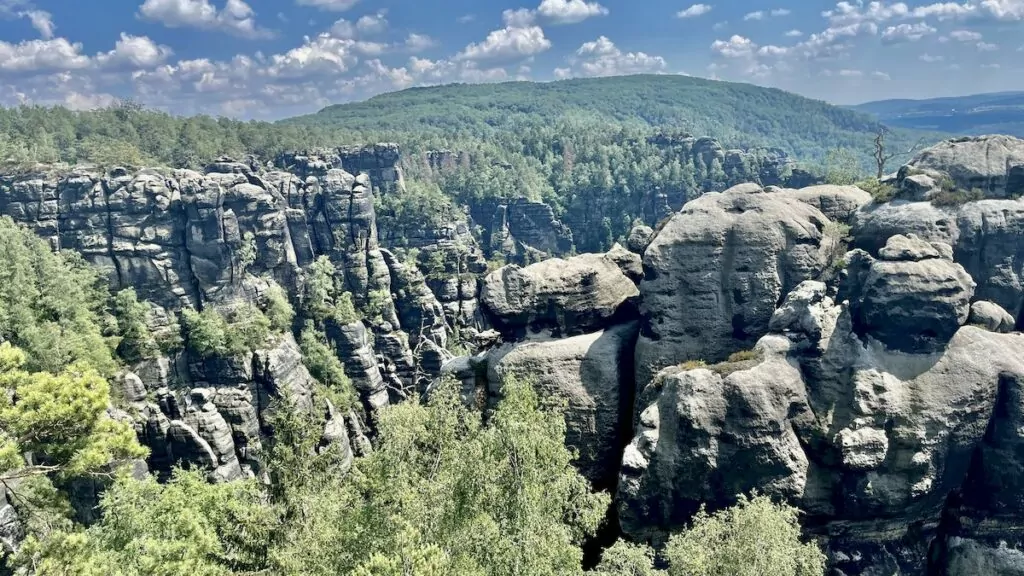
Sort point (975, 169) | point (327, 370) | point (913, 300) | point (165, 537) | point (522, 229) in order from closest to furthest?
point (165, 537)
point (913, 300)
point (975, 169)
point (327, 370)
point (522, 229)

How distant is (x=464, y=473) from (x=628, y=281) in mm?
20493

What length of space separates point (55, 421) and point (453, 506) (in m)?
14.5

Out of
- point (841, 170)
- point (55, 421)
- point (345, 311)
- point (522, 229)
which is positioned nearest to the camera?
point (55, 421)

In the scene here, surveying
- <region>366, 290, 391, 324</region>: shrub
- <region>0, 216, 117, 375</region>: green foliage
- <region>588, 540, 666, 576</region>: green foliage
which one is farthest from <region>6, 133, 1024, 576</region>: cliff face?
<region>366, 290, 391, 324</region>: shrub

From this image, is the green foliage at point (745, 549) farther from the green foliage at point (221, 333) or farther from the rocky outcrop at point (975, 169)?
the green foliage at point (221, 333)

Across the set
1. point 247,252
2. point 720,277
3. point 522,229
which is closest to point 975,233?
point 720,277

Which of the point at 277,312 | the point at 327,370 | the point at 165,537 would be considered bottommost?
the point at 327,370

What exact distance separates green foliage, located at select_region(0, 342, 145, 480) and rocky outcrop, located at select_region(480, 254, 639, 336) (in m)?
22.0

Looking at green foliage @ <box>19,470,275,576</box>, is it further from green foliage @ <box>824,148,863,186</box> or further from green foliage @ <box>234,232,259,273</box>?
green foliage @ <box>824,148,863,186</box>

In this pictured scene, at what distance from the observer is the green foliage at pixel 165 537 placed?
19.4 metres

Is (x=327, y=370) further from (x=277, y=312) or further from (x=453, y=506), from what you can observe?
(x=453, y=506)

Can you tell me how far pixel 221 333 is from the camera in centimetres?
6869

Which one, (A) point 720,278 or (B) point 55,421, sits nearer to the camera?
(B) point 55,421

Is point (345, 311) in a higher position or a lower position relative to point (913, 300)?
lower
